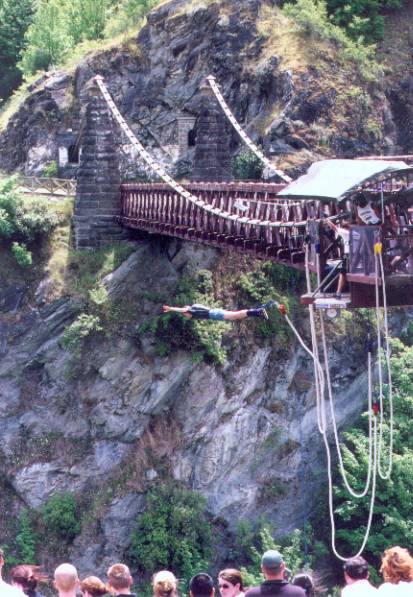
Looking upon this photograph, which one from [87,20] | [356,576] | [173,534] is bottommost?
[173,534]

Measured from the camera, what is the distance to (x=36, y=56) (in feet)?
128


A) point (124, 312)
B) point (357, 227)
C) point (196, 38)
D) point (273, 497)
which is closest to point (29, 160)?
point (196, 38)

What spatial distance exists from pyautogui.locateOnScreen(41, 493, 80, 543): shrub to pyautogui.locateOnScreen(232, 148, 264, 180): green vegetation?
1167cm

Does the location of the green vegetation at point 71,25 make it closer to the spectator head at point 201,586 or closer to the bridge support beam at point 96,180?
the bridge support beam at point 96,180

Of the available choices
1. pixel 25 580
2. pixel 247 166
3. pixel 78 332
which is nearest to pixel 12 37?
pixel 247 166

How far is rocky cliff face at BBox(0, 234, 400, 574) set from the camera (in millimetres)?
24719

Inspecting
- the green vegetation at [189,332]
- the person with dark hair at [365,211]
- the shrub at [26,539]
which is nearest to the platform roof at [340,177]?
the person with dark hair at [365,211]

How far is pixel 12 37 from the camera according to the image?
147 feet

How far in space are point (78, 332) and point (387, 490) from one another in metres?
8.32

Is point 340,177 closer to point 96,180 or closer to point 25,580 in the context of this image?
point 25,580

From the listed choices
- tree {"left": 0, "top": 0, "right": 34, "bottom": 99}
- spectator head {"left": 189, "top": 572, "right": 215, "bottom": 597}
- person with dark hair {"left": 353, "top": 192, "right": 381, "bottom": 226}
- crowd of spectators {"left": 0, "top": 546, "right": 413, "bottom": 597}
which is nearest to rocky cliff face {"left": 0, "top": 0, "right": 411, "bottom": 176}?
tree {"left": 0, "top": 0, "right": 34, "bottom": 99}

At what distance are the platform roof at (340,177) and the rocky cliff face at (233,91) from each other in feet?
51.3

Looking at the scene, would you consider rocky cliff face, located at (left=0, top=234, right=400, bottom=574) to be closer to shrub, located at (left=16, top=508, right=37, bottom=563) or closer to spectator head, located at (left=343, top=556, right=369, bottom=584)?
shrub, located at (left=16, top=508, right=37, bottom=563)

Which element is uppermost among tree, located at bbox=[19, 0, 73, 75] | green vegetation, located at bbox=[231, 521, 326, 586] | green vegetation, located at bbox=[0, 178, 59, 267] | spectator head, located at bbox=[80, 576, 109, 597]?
tree, located at bbox=[19, 0, 73, 75]
